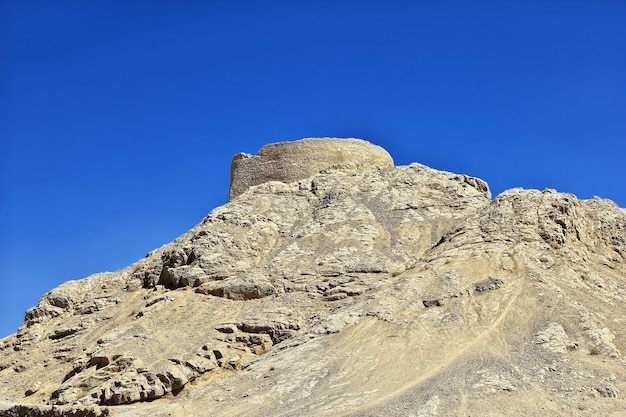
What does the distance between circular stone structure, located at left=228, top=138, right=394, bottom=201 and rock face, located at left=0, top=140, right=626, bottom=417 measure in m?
0.34

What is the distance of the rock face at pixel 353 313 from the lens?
23547 mm

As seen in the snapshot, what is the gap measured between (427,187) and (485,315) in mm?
10197

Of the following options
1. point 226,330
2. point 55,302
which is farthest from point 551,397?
point 55,302

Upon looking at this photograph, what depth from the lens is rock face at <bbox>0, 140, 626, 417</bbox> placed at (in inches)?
927

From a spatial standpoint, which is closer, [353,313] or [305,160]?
[353,313]

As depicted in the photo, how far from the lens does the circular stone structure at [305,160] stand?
38.0 meters

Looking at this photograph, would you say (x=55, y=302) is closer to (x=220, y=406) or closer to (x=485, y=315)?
(x=220, y=406)

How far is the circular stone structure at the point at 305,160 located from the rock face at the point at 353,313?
34cm

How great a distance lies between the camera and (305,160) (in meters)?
38.1

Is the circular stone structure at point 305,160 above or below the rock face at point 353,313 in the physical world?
above

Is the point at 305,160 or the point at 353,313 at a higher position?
the point at 305,160

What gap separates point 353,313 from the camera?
90.7ft

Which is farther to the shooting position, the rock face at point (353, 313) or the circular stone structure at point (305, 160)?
the circular stone structure at point (305, 160)

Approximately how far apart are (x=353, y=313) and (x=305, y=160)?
39.2 feet
